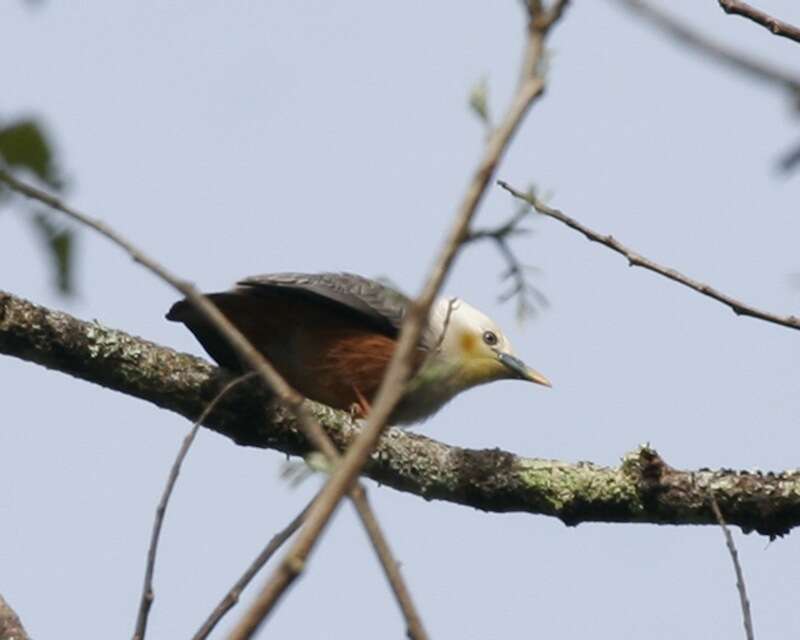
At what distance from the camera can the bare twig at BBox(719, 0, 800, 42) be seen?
3373 mm

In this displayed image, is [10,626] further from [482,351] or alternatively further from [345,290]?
[482,351]

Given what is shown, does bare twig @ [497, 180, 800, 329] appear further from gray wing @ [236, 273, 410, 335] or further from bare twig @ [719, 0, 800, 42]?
gray wing @ [236, 273, 410, 335]

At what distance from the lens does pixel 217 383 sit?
4734mm

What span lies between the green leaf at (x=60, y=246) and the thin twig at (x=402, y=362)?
36 centimetres

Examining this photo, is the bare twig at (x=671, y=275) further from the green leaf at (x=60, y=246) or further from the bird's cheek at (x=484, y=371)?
the bird's cheek at (x=484, y=371)

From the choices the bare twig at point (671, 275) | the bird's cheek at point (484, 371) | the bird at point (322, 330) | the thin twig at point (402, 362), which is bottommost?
the thin twig at point (402, 362)

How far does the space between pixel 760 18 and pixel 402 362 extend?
2.26m

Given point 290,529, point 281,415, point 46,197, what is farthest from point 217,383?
point 46,197

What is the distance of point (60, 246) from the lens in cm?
166

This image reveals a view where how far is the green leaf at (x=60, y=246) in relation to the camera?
62.6 inches

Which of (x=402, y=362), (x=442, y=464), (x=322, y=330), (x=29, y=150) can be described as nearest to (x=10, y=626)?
(x=442, y=464)

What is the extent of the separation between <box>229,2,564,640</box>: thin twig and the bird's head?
19.0ft

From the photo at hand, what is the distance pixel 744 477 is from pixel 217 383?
5.43ft

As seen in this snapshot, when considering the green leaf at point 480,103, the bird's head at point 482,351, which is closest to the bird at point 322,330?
the bird's head at point 482,351
